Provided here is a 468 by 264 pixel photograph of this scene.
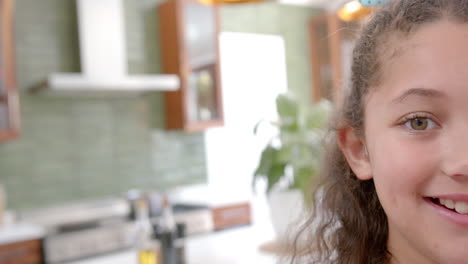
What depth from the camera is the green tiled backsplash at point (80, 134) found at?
3342 millimetres

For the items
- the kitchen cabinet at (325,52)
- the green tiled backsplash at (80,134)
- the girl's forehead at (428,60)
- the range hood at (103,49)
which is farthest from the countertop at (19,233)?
the kitchen cabinet at (325,52)

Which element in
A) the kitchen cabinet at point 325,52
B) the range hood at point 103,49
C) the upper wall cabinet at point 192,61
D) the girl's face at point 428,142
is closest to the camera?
the girl's face at point 428,142

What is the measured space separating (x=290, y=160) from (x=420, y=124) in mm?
972

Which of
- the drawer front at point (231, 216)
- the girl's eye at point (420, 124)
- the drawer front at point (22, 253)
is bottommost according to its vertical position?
the drawer front at point (231, 216)

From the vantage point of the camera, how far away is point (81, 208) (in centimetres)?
345

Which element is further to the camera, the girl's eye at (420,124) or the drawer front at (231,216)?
the drawer front at (231,216)

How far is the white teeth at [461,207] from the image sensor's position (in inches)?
22.4

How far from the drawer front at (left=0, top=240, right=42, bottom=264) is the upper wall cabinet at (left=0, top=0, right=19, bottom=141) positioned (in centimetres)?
67

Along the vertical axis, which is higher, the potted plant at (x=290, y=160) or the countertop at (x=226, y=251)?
the potted plant at (x=290, y=160)

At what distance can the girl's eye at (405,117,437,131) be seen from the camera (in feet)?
1.94

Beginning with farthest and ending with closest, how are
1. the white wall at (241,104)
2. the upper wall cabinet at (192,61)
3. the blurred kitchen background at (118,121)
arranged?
the white wall at (241,104), the upper wall cabinet at (192,61), the blurred kitchen background at (118,121)

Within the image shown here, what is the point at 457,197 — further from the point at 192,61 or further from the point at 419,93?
the point at 192,61

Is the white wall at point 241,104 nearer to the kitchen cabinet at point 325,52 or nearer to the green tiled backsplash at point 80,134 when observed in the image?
the green tiled backsplash at point 80,134

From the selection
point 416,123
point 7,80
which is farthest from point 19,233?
point 416,123
